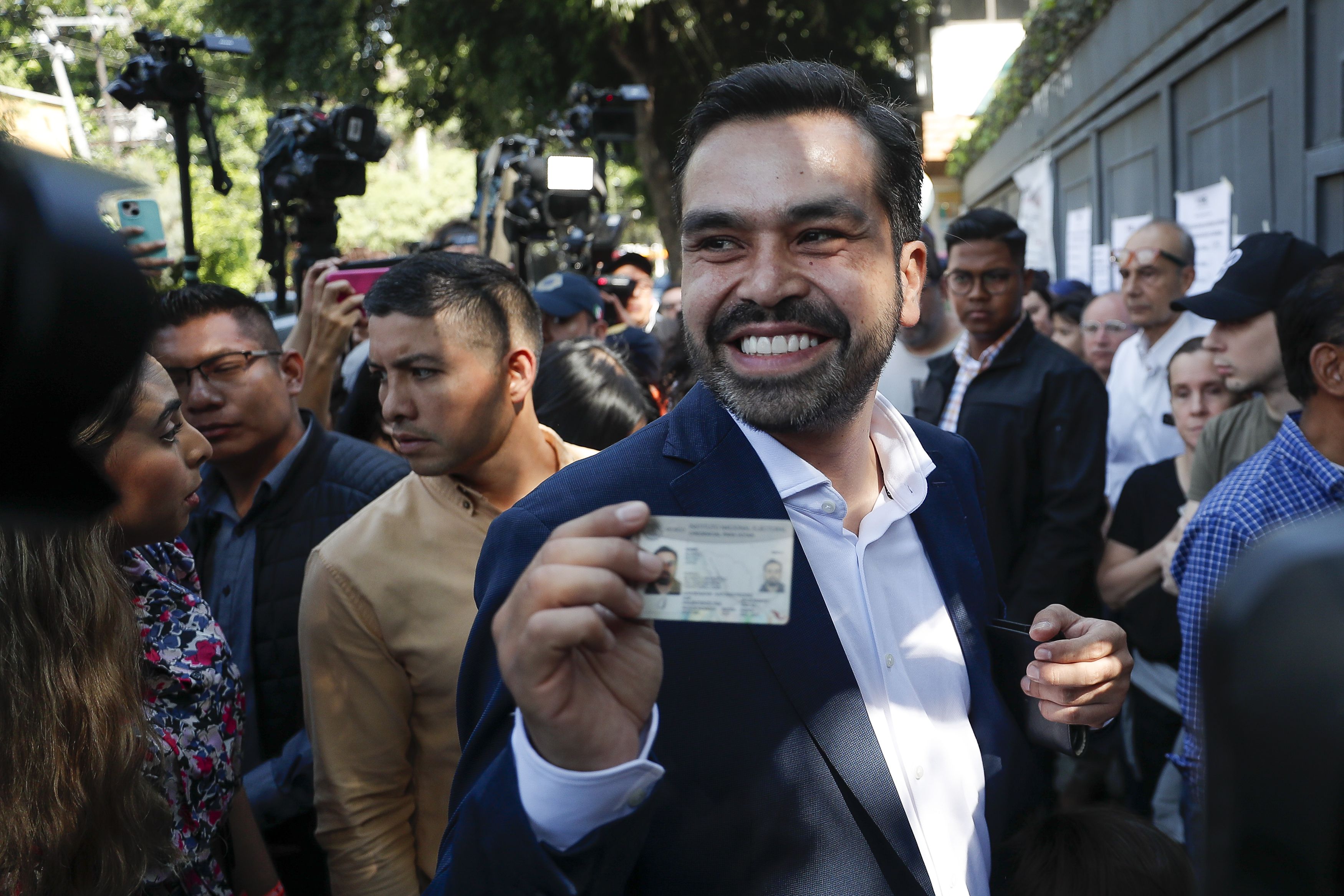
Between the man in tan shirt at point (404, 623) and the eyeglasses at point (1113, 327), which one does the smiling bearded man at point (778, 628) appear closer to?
the man in tan shirt at point (404, 623)

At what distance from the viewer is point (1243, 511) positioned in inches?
94.6

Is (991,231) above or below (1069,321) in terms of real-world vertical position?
above

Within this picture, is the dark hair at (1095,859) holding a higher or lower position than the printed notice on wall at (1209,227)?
lower

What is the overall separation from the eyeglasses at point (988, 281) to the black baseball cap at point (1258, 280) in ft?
2.42

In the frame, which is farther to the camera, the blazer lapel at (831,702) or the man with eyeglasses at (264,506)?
the man with eyeglasses at (264,506)

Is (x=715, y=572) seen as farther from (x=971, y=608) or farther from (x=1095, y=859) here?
(x=1095, y=859)

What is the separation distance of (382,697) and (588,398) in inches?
53.7

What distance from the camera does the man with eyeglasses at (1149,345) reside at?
16.2 ft

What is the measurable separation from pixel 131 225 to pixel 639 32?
52.2 feet

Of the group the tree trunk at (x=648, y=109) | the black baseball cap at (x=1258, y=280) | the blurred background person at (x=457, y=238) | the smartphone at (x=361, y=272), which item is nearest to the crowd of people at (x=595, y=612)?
the black baseball cap at (x=1258, y=280)

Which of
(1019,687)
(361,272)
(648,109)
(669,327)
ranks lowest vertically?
(1019,687)

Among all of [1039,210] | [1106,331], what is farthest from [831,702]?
[1039,210]

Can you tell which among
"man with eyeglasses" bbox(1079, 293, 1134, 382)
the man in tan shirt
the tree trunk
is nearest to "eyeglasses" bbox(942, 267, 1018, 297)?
"man with eyeglasses" bbox(1079, 293, 1134, 382)

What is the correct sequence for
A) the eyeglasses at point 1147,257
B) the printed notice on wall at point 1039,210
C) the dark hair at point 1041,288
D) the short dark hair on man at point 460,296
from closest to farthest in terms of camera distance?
the short dark hair on man at point 460,296 → the eyeglasses at point 1147,257 → the dark hair at point 1041,288 → the printed notice on wall at point 1039,210
